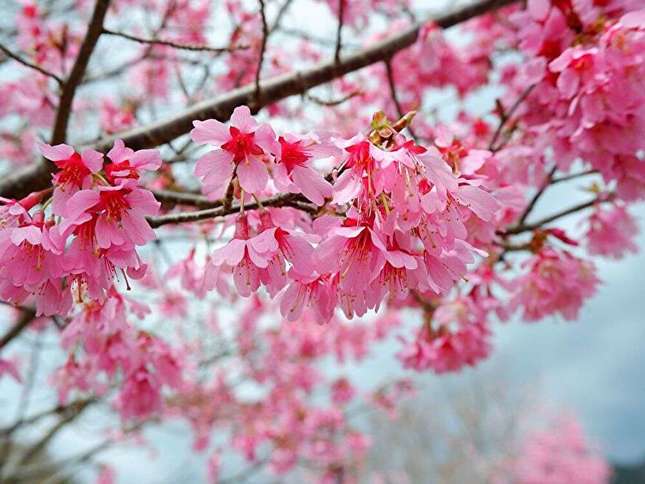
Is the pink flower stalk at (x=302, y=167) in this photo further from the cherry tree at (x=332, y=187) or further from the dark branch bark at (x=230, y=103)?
the dark branch bark at (x=230, y=103)

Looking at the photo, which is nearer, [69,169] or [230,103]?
[69,169]

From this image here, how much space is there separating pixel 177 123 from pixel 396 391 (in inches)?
167

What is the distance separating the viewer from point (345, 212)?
3.58 ft

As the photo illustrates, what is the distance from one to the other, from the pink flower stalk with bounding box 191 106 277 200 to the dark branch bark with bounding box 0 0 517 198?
31.7 inches

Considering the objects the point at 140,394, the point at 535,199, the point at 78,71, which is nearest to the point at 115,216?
the point at 78,71

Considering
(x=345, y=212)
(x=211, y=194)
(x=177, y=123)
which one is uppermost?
(x=177, y=123)

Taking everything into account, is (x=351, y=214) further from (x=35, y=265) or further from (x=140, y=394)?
(x=140, y=394)

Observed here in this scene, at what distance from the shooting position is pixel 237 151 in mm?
1060

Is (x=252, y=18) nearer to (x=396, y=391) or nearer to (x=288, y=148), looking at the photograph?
(x=288, y=148)

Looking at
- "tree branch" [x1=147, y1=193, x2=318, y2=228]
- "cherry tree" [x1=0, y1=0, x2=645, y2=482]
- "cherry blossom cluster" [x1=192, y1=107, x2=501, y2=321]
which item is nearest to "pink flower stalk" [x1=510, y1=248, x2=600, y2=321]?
"cherry tree" [x1=0, y1=0, x2=645, y2=482]

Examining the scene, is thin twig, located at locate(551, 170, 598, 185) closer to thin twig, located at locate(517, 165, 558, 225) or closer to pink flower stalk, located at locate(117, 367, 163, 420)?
thin twig, located at locate(517, 165, 558, 225)

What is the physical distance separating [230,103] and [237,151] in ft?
3.08

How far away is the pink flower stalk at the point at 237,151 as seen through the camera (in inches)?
39.9

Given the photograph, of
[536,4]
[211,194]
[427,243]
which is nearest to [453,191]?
[427,243]
